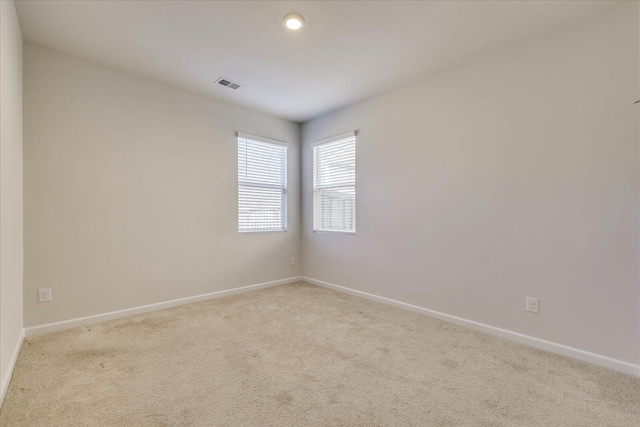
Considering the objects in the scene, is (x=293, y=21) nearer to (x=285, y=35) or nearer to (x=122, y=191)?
(x=285, y=35)

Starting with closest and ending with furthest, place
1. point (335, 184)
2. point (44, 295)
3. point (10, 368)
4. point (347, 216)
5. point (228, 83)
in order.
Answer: point (10, 368) → point (44, 295) → point (228, 83) → point (347, 216) → point (335, 184)

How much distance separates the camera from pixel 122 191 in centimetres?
296

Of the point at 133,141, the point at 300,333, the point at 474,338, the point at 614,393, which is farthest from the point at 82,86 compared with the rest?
the point at 614,393

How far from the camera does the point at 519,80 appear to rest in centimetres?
246

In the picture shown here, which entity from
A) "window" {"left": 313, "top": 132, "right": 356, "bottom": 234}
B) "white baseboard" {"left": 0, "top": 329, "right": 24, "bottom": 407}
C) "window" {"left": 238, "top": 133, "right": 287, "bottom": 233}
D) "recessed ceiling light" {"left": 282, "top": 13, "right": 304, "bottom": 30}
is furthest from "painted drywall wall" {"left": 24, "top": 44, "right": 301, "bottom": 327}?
"recessed ceiling light" {"left": 282, "top": 13, "right": 304, "bottom": 30}

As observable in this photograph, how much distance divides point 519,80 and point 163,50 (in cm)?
302

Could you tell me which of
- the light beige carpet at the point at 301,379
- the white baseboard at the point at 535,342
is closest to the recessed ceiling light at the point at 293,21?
the light beige carpet at the point at 301,379

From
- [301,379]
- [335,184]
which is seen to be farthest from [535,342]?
[335,184]

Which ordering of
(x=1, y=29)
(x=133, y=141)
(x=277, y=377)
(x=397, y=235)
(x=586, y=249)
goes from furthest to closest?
(x=397, y=235)
(x=133, y=141)
(x=586, y=249)
(x=277, y=377)
(x=1, y=29)

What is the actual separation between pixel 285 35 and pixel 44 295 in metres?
2.99

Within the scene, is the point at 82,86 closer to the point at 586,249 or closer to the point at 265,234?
the point at 265,234

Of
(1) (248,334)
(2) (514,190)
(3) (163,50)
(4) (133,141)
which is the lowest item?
(1) (248,334)

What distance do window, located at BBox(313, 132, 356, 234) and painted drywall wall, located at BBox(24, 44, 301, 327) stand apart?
101 centimetres

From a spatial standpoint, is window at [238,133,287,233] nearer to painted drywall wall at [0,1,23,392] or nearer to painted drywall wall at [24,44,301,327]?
painted drywall wall at [24,44,301,327]
